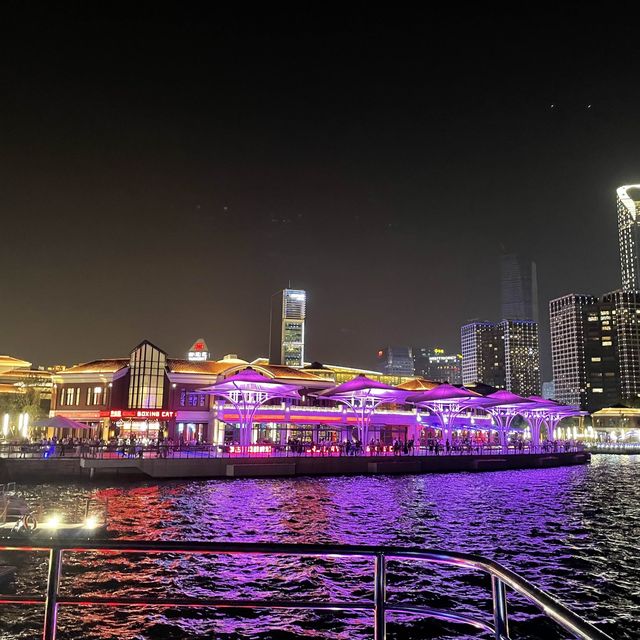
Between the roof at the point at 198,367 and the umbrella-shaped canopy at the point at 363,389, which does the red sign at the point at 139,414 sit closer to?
the roof at the point at 198,367

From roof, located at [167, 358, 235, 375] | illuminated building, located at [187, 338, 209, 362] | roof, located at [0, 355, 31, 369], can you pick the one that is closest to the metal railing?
roof, located at [167, 358, 235, 375]

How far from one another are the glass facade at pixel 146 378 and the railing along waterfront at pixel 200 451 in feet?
54.2

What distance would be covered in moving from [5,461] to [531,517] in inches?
1334

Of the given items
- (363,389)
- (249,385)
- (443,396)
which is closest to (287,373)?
(363,389)

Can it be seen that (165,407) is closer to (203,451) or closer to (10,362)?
(203,451)

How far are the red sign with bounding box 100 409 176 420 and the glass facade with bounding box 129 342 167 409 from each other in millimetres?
2263

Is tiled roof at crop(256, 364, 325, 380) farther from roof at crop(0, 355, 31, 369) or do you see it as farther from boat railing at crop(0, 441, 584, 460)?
roof at crop(0, 355, 31, 369)

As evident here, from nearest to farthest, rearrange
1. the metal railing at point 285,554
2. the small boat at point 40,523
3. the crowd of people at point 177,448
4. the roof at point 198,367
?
1. the metal railing at point 285,554
2. the small boat at point 40,523
3. the crowd of people at point 177,448
4. the roof at point 198,367

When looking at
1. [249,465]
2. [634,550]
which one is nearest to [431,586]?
[634,550]

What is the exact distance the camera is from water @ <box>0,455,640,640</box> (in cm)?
1429

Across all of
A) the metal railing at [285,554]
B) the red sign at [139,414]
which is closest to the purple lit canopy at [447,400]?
the red sign at [139,414]

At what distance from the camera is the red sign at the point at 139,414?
64250mm

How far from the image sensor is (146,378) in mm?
68312

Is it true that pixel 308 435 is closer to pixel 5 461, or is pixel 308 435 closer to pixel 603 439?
pixel 5 461
